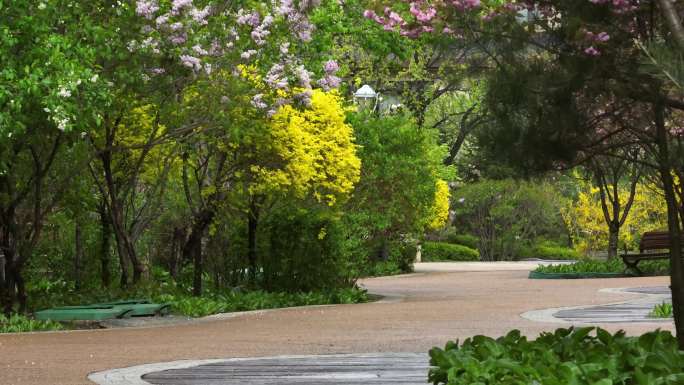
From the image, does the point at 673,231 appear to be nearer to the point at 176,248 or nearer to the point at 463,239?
the point at 176,248

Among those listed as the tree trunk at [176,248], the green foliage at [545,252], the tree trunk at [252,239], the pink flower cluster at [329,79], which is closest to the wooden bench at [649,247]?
the tree trunk at [176,248]

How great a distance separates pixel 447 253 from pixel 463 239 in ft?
6.66

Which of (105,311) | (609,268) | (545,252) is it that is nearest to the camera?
(105,311)

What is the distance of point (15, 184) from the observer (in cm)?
1683

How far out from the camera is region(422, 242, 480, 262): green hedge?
47.8 m

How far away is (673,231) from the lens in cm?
827

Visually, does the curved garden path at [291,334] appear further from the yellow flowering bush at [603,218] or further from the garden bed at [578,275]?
the yellow flowering bush at [603,218]

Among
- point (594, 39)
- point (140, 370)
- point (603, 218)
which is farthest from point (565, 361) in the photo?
point (603, 218)

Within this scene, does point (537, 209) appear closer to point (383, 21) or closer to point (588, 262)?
point (588, 262)

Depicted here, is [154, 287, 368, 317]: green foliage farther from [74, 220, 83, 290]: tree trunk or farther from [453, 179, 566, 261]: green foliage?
[453, 179, 566, 261]: green foliage

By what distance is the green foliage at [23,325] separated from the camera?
47.3ft

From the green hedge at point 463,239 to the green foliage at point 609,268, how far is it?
18342mm

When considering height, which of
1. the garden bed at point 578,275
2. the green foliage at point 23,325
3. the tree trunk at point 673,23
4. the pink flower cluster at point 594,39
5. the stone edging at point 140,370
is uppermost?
the pink flower cluster at point 594,39

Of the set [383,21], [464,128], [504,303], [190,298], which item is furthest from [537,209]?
[383,21]
